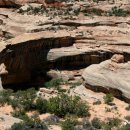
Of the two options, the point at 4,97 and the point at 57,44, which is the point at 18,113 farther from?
the point at 57,44

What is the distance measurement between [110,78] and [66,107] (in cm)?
504

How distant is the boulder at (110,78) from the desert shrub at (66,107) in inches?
137

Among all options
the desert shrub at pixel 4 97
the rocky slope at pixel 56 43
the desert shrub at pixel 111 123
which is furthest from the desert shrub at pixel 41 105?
the rocky slope at pixel 56 43

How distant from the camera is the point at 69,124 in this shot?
2708 centimetres

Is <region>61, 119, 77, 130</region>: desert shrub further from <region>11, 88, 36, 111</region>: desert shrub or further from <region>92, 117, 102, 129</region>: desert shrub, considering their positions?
<region>11, 88, 36, 111</region>: desert shrub

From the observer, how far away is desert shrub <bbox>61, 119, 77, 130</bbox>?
87.5 feet

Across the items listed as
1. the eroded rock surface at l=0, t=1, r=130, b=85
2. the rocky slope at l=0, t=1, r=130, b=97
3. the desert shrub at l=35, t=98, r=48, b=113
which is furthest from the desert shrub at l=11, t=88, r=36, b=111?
the eroded rock surface at l=0, t=1, r=130, b=85

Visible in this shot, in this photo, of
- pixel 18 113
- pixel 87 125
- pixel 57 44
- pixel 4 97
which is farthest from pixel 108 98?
pixel 57 44

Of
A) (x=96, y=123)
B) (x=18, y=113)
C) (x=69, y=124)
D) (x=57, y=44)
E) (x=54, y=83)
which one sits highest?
(x=57, y=44)

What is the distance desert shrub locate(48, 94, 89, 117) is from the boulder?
348 cm

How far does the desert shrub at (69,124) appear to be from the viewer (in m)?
26.7

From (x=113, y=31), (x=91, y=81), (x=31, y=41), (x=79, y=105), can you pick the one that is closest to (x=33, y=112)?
(x=79, y=105)

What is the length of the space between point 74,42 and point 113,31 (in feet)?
11.5

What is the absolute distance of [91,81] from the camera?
35406 millimetres
